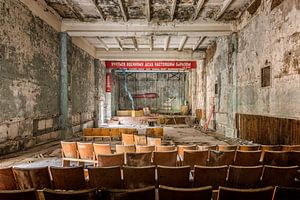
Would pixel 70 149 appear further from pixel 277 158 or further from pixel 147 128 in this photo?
pixel 147 128

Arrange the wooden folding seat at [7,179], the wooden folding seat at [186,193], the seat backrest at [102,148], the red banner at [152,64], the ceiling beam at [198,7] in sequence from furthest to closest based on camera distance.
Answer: the red banner at [152,64]
the ceiling beam at [198,7]
the seat backrest at [102,148]
the wooden folding seat at [7,179]
the wooden folding seat at [186,193]

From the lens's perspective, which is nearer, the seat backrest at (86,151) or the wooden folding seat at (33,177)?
the wooden folding seat at (33,177)

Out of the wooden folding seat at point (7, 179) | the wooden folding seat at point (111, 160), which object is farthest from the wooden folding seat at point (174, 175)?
the wooden folding seat at point (7, 179)

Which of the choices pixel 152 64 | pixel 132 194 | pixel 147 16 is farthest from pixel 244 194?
pixel 152 64

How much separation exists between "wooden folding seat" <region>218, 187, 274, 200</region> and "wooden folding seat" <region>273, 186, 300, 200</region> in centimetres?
10

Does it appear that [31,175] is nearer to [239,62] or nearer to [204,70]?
[239,62]

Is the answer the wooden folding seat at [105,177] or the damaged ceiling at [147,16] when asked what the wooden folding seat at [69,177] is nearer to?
the wooden folding seat at [105,177]

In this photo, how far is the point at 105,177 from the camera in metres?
2.80

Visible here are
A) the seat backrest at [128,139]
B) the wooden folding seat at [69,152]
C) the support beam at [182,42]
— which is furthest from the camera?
the support beam at [182,42]

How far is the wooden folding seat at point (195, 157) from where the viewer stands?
146 inches

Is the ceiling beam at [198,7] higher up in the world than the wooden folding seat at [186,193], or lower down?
higher up

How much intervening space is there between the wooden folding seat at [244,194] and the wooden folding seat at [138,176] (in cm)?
99

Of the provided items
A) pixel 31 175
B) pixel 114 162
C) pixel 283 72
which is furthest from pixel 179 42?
pixel 31 175

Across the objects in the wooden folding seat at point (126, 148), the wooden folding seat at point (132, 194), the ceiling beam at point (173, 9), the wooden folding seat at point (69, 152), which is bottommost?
the wooden folding seat at point (69, 152)
